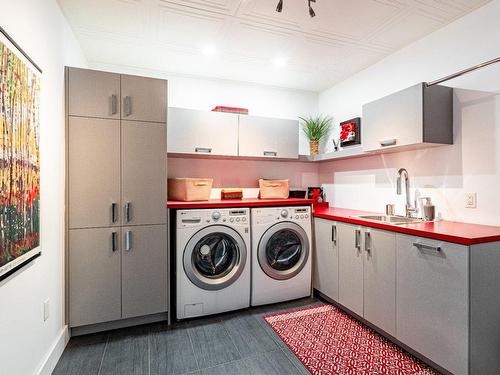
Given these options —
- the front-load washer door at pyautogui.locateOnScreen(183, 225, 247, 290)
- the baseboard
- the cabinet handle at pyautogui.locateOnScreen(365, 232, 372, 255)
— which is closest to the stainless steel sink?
the cabinet handle at pyautogui.locateOnScreen(365, 232, 372, 255)

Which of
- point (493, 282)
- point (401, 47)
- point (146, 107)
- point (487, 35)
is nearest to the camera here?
point (493, 282)

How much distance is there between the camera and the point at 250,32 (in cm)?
235

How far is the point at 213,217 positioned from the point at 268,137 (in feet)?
3.90

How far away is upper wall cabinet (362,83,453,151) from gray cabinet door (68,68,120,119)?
227 centimetres

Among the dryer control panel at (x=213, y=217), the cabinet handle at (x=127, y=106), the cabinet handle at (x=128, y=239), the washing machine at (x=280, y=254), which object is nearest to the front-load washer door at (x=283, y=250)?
the washing machine at (x=280, y=254)

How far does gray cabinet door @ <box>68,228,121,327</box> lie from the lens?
2166mm

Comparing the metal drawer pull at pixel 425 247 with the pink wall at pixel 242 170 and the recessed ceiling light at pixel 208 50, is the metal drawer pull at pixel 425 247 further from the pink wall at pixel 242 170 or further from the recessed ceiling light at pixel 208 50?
the recessed ceiling light at pixel 208 50

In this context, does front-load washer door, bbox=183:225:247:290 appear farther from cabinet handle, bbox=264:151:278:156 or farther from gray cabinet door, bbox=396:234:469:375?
gray cabinet door, bbox=396:234:469:375

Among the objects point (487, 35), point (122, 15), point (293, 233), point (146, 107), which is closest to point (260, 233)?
point (293, 233)

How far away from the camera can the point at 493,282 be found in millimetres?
1631

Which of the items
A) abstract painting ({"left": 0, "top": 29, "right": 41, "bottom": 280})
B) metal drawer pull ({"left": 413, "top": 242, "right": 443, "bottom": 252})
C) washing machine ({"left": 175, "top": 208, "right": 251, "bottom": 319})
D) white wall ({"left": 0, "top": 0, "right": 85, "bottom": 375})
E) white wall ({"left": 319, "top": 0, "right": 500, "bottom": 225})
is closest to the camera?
abstract painting ({"left": 0, "top": 29, "right": 41, "bottom": 280})

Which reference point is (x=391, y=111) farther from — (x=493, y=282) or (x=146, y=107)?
(x=146, y=107)

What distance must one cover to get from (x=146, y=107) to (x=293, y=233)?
1830 mm

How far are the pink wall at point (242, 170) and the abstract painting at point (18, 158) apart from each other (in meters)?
1.68
